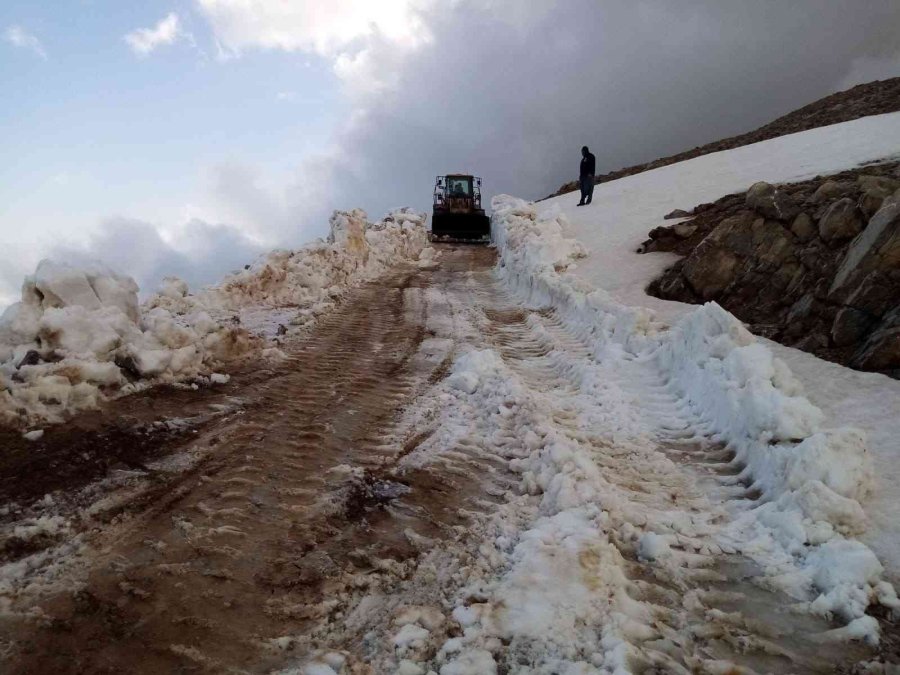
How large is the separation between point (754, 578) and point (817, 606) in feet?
1.01

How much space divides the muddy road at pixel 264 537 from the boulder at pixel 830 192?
16.1ft

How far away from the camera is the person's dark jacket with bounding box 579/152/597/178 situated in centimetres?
1713

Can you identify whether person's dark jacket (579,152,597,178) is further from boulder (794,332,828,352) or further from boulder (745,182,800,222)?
boulder (794,332,828,352)

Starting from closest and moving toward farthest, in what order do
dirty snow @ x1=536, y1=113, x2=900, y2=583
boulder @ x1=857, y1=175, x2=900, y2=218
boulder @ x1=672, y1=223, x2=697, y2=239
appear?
dirty snow @ x1=536, y1=113, x2=900, y2=583 < boulder @ x1=857, y1=175, x2=900, y2=218 < boulder @ x1=672, y1=223, x2=697, y2=239

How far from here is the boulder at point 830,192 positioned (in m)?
7.45

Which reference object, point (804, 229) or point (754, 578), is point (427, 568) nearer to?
point (754, 578)

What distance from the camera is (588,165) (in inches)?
683

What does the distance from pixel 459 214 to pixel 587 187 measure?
5.60 m

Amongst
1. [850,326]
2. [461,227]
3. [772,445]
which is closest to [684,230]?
[850,326]

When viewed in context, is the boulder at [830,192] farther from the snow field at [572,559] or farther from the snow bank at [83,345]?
the snow bank at [83,345]

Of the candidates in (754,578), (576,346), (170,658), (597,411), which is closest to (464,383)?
(597,411)

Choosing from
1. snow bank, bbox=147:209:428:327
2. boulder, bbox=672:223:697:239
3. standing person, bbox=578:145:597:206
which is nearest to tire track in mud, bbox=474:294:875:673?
snow bank, bbox=147:209:428:327

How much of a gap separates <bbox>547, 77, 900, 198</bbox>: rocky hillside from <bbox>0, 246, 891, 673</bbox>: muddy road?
68.9 ft

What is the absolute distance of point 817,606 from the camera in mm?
2619
